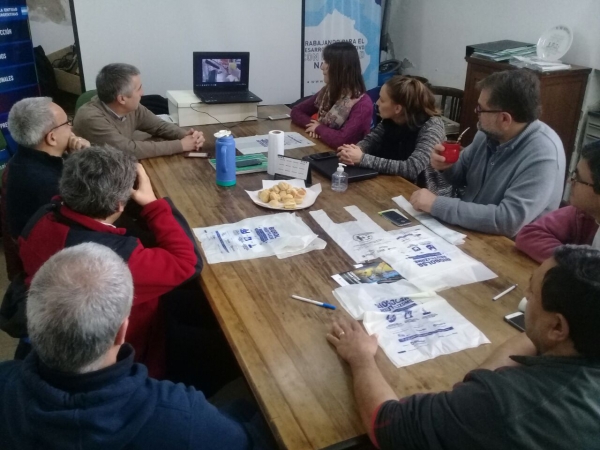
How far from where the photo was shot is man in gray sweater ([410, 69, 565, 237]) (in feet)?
5.71

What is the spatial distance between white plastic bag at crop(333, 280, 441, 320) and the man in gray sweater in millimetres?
491

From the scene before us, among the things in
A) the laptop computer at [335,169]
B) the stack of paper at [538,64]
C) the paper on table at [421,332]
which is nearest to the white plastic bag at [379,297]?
the paper on table at [421,332]

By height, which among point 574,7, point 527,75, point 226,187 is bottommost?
point 226,187

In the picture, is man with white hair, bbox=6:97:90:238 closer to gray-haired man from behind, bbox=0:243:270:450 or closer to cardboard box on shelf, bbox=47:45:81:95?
gray-haired man from behind, bbox=0:243:270:450

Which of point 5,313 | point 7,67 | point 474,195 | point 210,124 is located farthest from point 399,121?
point 7,67

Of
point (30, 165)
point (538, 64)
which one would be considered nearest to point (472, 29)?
point (538, 64)

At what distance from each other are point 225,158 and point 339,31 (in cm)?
261

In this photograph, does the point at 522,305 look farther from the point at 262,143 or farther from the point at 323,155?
the point at 262,143

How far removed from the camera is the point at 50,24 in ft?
12.3

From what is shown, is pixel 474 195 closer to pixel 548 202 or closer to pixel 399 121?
pixel 548 202

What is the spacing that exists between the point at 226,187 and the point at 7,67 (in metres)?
2.29

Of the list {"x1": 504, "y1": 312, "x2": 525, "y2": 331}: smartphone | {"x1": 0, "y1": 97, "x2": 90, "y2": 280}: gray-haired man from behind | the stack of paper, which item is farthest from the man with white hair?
the stack of paper

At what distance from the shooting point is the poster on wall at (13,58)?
3.31m

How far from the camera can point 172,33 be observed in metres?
3.75
